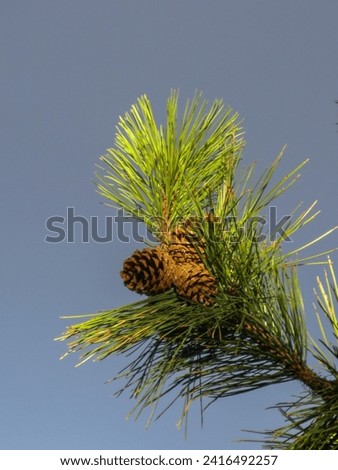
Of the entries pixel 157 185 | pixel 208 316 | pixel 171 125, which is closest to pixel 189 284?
pixel 208 316

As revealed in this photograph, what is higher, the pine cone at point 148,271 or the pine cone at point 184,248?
the pine cone at point 184,248

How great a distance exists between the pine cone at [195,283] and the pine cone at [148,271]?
0.03 m

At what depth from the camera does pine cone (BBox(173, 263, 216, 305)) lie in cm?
177

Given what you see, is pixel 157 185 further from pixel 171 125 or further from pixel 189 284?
pixel 189 284

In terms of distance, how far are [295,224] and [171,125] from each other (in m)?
0.50

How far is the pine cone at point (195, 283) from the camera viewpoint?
5.82 ft

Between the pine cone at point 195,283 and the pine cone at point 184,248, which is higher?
the pine cone at point 184,248

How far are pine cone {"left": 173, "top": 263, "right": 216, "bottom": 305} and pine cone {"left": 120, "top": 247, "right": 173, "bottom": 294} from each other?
3cm

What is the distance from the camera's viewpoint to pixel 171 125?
6.90 ft

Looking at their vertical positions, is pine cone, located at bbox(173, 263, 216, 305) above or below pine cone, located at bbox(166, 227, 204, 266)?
below

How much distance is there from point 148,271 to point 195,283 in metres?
0.12

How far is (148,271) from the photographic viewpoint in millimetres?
1783
